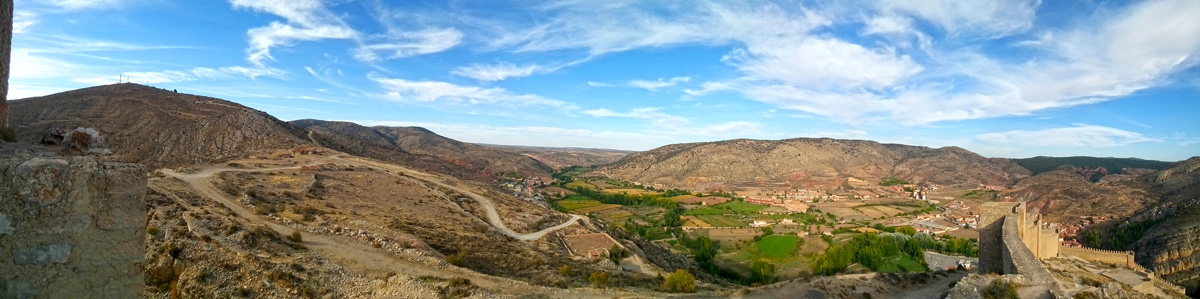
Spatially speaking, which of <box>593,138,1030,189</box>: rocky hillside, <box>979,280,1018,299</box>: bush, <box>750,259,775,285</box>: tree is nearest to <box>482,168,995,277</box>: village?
<box>750,259,775,285</box>: tree

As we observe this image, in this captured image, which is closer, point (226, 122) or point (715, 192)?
point (226, 122)

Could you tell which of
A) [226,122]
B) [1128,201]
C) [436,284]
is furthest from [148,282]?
[1128,201]

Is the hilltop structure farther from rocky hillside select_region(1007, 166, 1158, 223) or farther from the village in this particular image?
rocky hillside select_region(1007, 166, 1158, 223)

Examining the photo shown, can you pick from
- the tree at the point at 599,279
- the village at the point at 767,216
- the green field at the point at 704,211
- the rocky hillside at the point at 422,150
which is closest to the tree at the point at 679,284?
the tree at the point at 599,279

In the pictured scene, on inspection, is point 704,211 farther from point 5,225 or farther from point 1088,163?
point 1088,163

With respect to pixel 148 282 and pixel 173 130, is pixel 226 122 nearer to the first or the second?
pixel 173 130

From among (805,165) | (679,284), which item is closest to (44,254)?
(679,284)
